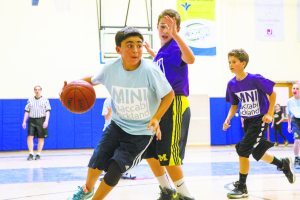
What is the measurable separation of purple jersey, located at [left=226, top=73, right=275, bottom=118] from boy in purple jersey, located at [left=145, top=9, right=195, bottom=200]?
4.09 ft

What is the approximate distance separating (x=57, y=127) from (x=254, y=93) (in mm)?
A: 8943

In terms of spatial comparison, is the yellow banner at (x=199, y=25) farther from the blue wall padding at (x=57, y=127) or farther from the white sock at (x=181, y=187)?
the white sock at (x=181, y=187)

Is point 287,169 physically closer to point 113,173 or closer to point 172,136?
point 172,136

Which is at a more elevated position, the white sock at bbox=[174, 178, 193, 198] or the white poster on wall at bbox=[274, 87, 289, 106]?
the white poster on wall at bbox=[274, 87, 289, 106]

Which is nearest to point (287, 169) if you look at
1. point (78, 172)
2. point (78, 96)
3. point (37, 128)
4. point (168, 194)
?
point (168, 194)

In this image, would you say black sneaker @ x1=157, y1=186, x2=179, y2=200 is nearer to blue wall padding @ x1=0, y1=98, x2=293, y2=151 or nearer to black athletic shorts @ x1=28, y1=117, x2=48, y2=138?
black athletic shorts @ x1=28, y1=117, x2=48, y2=138

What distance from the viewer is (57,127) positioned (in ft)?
41.4

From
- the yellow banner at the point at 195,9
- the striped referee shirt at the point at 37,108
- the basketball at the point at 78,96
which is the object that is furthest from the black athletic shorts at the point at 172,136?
the yellow banner at the point at 195,9

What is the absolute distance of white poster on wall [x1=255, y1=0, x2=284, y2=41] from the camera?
14250 millimetres

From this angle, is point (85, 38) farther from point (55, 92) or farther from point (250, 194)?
point (250, 194)

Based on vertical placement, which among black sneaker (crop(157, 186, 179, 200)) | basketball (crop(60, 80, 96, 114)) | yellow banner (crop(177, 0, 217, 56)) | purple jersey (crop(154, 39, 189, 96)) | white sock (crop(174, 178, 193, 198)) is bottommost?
black sneaker (crop(157, 186, 179, 200))

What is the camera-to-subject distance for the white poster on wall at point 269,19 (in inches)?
561

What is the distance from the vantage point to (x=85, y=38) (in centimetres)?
1317

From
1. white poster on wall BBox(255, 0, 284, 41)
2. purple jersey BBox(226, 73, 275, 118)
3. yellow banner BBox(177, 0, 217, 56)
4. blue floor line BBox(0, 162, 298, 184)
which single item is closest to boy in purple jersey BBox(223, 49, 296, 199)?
purple jersey BBox(226, 73, 275, 118)
